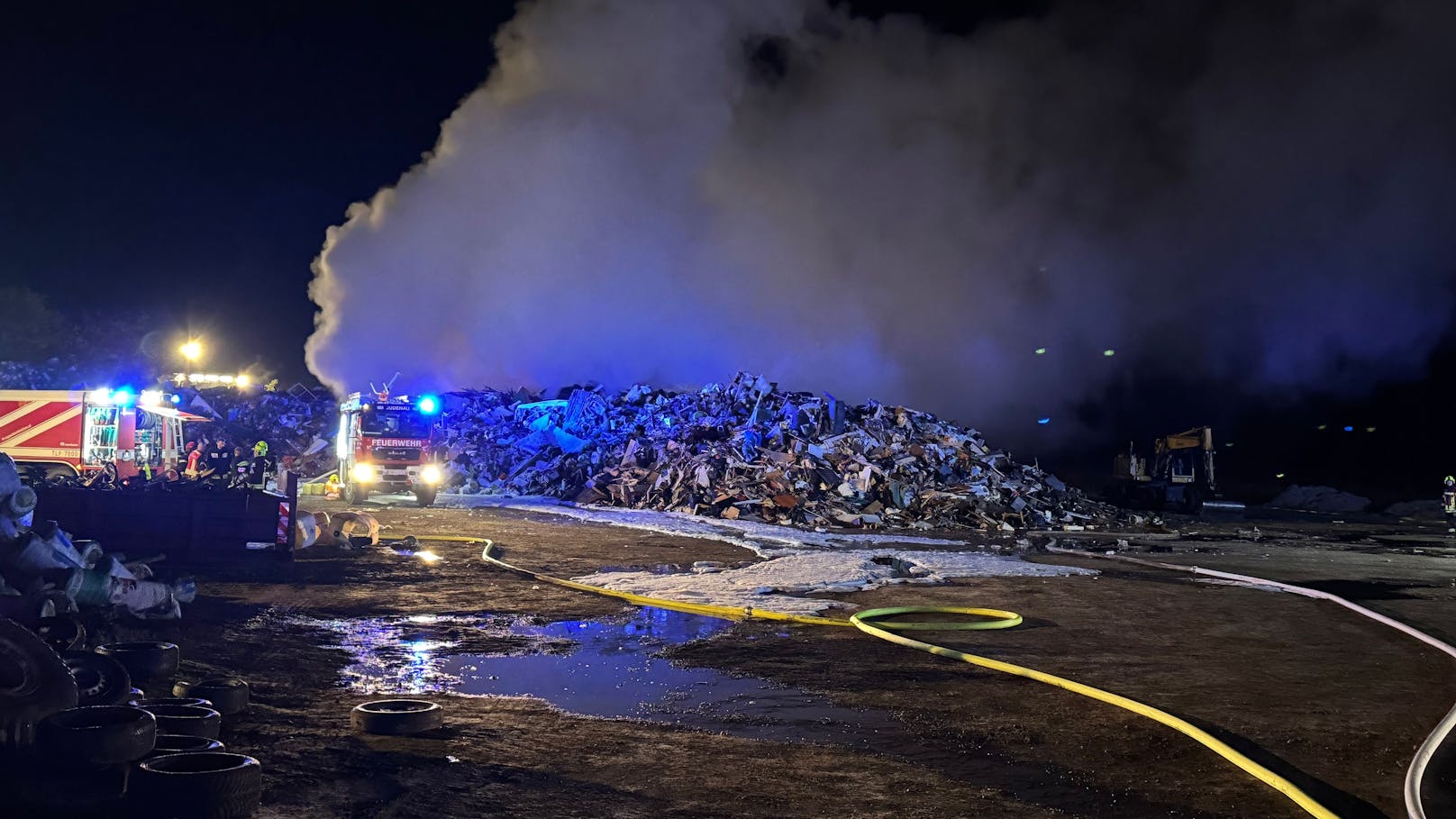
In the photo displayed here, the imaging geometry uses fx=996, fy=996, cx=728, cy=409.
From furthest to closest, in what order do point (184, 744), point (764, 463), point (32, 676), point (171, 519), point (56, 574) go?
point (764, 463) < point (171, 519) < point (56, 574) < point (32, 676) < point (184, 744)

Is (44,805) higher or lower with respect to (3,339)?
lower

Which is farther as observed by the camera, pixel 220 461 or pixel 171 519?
pixel 220 461

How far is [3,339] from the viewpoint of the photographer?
174 ft

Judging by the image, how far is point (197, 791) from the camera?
3.81 m

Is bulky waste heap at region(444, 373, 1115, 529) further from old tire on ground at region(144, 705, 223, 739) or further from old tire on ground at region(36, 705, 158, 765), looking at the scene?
old tire on ground at region(36, 705, 158, 765)

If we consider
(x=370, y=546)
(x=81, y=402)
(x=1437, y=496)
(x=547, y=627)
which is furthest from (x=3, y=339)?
(x=1437, y=496)

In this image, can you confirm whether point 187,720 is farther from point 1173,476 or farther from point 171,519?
point 1173,476

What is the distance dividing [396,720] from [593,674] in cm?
194

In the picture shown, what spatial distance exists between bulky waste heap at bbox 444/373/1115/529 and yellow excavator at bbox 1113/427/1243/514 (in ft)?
16.6

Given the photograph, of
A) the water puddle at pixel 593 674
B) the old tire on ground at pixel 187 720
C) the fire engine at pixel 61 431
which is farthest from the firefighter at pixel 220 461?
the old tire on ground at pixel 187 720

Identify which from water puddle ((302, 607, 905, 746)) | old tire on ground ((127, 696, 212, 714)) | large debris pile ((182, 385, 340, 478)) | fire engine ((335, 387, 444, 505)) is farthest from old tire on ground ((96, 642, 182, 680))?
large debris pile ((182, 385, 340, 478))

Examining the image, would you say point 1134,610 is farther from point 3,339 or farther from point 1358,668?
point 3,339

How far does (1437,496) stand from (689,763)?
41757 millimetres

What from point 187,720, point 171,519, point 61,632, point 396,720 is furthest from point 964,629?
point 171,519
